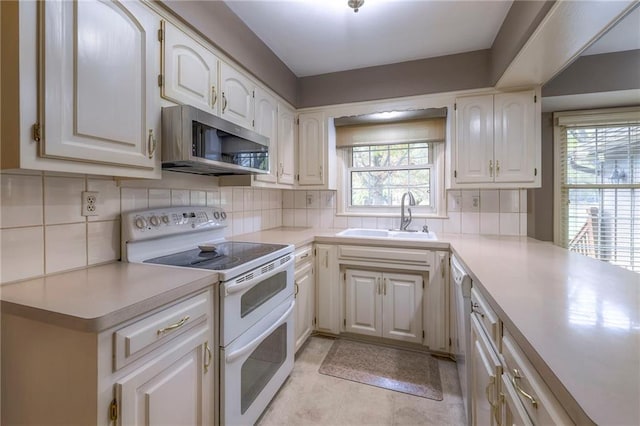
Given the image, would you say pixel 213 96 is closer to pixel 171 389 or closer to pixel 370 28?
pixel 370 28

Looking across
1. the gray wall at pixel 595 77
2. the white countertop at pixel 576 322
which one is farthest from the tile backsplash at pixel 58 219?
the gray wall at pixel 595 77

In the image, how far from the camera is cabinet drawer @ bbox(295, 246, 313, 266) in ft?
6.70

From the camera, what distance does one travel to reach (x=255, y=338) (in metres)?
1.38

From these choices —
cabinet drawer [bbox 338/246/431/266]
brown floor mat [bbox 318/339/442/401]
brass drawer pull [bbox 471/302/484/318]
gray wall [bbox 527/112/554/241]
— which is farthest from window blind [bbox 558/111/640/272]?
brass drawer pull [bbox 471/302/484/318]

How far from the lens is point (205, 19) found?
152cm

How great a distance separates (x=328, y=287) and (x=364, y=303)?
1.05 ft

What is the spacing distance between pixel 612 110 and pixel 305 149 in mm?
2688

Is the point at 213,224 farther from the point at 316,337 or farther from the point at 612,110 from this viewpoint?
the point at 612,110

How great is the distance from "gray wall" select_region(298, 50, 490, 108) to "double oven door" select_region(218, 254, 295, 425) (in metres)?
1.65

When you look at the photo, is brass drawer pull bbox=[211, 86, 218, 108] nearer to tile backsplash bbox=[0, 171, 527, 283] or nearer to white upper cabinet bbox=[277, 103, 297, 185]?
tile backsplash bbox=[0, 171, 527, 283]

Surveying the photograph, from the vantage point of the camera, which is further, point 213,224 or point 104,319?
point 213,224

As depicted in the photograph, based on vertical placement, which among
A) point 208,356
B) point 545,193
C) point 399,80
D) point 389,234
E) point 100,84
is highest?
point 399,80

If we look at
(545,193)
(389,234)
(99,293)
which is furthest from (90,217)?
(545,193)

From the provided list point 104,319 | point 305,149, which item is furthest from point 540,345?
point 305,149
